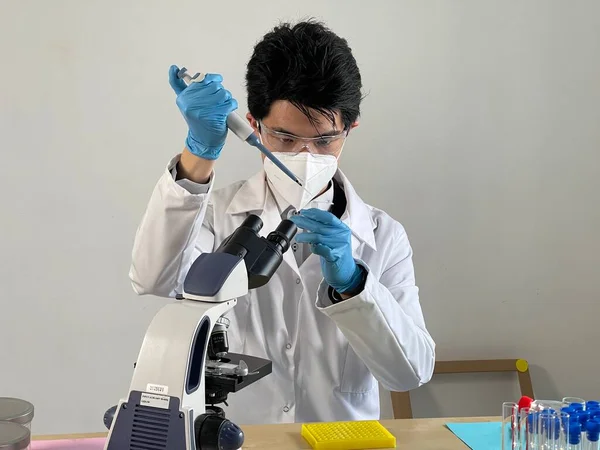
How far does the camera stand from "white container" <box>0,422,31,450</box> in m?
1.01

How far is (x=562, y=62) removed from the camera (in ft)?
7.93

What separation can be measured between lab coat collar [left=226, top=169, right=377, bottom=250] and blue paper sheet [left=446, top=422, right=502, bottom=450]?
1.61 ft

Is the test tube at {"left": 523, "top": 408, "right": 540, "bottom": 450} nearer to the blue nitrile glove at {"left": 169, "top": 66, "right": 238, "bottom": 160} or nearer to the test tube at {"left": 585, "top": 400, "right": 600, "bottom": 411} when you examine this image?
the test tube at {"left": 585, "top": 400, "right": 600, "bottom": 411}

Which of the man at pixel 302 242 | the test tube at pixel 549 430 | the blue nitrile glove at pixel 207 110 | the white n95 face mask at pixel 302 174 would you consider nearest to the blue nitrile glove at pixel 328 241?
the man at pixel 302 242

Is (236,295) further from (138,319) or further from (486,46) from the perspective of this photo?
(486,46)

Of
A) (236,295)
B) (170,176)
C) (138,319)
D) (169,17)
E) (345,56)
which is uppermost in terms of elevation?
(169,17)

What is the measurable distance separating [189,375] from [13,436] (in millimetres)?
327

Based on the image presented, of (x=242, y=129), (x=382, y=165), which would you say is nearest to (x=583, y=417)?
(x=242, y=129)

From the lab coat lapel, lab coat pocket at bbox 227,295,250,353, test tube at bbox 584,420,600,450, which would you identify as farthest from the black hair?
test tube at bbox 584,420,600,450

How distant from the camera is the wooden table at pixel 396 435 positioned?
52.7 inches

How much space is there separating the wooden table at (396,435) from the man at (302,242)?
5.7 inches

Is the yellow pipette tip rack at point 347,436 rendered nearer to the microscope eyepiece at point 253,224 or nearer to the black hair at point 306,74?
the microscope eyepiece at point 253,224

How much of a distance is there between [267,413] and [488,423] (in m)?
0.52

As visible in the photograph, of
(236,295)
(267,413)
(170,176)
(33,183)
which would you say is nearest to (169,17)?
(33,183)
